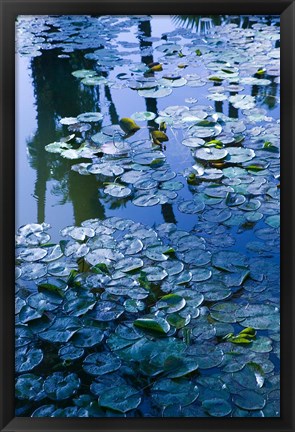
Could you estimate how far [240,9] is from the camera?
3.62 ft

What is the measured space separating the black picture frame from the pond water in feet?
0.74

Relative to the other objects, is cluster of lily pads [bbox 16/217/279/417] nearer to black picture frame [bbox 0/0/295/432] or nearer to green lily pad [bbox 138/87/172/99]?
black picture frame [bbox 0/0/295/432]

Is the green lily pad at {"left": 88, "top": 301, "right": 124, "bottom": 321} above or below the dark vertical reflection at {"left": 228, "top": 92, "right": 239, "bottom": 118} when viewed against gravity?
below

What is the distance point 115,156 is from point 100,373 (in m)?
0.92

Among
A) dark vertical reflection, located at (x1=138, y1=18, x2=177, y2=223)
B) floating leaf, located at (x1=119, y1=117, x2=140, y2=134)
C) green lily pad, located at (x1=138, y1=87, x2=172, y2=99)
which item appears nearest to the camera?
dark vertical reflection, located at (x1=138, y1=18, x2=177, y2=223)

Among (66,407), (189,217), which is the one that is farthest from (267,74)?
(66,407)

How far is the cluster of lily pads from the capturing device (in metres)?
1.32

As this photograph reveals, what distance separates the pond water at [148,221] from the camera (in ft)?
4.51

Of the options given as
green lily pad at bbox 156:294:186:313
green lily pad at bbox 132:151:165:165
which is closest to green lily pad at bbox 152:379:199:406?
green lily pad at bbox 156:294:186:313

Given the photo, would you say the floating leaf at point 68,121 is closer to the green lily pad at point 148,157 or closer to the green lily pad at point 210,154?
the green lily pad at point 148,157
